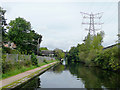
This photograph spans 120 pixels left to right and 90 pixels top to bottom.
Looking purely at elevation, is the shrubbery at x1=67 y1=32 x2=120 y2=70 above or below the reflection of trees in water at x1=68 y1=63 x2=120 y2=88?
above

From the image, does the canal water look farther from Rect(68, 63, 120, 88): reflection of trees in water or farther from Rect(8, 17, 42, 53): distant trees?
Rect(8, 17, 42, 53): distant trees

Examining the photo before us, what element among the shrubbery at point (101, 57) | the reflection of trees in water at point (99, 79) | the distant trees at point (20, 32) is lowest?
the reflection of trees in water at point (99, 79)

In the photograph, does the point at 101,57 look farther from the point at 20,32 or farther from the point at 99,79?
the point at 20,32

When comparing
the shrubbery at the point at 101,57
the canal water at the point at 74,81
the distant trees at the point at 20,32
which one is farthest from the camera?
the distant trees at the point at 20,32

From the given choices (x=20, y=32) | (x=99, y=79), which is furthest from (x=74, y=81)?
(x=20, y=32)

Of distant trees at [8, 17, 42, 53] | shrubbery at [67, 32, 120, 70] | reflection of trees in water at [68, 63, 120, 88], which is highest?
distant trees at [8, 17, 42, 53]

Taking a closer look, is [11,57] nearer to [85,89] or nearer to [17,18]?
[85,89]

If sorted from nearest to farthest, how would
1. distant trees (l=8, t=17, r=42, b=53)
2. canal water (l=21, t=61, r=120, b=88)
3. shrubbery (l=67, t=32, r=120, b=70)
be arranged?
canal water (l=21, t=61, r=120, b=88), shrubbery (l=67, t=32, r=120, b=70), distant trees (l=8, t=17, r=42, b=53)

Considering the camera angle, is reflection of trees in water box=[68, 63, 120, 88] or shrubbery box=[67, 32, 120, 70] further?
shrubbery box=[67, 32, 120, 70]

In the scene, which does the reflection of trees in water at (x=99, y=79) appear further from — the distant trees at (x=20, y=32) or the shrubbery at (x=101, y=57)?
the distant trees at (x=20, y=32)

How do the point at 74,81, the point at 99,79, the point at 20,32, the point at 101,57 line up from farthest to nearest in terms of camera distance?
the point at 20,32 < the point at 101,57 < the point at 99,79 < the point at 74,81

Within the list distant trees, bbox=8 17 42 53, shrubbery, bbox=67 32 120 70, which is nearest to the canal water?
shrubbery, bbox=67 32 120 70

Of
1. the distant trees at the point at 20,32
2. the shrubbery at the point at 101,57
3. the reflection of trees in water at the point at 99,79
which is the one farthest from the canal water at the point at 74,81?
the distant trees at the point at 20,32

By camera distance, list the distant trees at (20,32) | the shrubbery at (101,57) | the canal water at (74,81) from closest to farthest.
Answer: the canal water at (74,81) → the shrubbery at (101,57) → the distant trees at (20,32)
